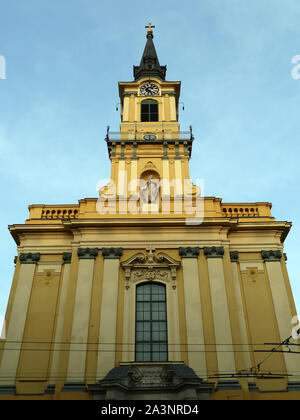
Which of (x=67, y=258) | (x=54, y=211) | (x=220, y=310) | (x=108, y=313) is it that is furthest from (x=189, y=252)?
(x=54, y=211)

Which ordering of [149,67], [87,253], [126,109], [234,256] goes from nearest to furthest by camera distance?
[87,253] < [234,256] < [126,109] < [149,67]

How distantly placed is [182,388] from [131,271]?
583cm

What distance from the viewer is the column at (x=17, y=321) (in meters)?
16.6

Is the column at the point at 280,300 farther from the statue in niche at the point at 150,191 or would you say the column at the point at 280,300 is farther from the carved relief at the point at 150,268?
the statue in niche at the point at 150,191

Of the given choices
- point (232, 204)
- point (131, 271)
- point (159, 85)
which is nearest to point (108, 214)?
point (131, 271)

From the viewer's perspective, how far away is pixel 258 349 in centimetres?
1719

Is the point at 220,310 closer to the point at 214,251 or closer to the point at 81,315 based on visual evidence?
the point at 214,251

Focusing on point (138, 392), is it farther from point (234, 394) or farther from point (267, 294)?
point (267, 294)

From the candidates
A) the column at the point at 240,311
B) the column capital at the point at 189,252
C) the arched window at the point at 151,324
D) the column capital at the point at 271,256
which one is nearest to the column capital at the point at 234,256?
the column at the point at 240,311

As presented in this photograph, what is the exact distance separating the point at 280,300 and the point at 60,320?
10.1 meters

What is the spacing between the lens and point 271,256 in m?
19.5

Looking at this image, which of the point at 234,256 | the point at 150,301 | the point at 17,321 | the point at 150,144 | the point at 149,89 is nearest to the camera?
the point at 17,321

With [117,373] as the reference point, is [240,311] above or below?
above

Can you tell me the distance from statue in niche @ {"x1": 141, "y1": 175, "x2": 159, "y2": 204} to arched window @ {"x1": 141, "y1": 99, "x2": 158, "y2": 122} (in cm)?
613
